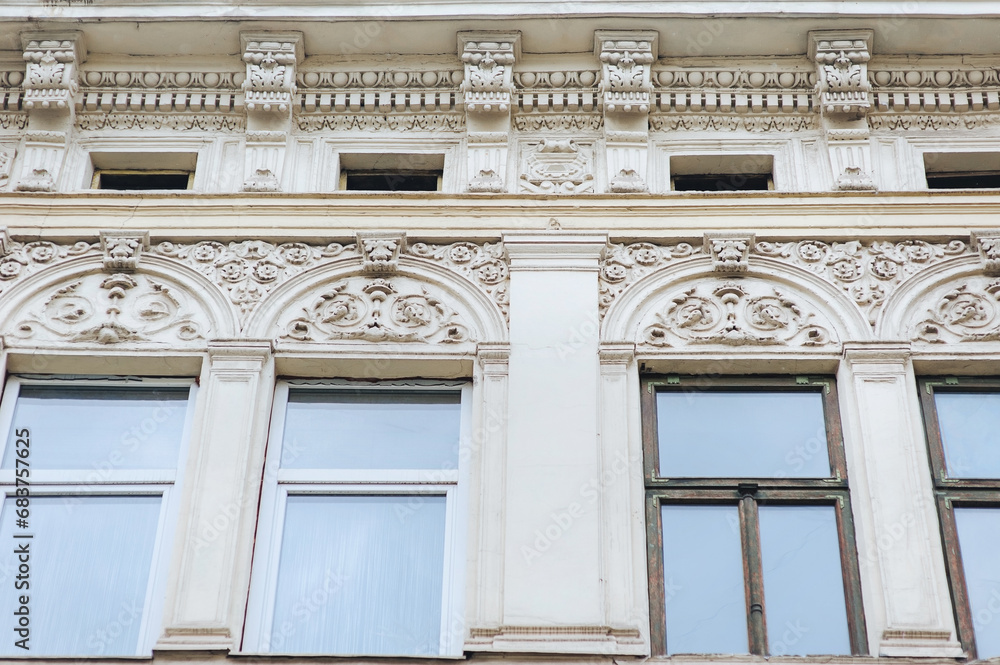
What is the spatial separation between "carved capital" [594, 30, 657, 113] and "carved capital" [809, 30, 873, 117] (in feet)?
3.79

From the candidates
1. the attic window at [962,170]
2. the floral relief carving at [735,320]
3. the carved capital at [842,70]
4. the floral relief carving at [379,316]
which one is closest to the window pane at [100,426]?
the floral relief carving at [379,316]

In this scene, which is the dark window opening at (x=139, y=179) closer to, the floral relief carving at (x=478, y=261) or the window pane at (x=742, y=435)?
the floral relief carving at (x=478, y=261)

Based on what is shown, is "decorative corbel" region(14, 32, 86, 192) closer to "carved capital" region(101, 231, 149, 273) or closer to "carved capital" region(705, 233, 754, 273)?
"carved capital" region(101, 231, 149, 273)

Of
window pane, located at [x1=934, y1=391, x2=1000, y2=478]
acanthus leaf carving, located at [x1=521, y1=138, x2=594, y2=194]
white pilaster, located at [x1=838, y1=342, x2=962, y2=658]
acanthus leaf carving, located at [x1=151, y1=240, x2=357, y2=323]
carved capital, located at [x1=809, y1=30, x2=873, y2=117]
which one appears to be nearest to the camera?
white pilaster, located at [x1=838, y1=342, x2=962, y2=658]

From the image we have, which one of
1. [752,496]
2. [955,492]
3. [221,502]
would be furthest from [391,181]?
[955,492]

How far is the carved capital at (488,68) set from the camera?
35.0 feet

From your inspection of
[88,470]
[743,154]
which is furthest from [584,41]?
[88,470]

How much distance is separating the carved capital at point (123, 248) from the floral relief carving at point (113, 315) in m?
0.07

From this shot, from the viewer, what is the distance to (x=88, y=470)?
928 cm

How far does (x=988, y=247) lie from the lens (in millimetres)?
9922

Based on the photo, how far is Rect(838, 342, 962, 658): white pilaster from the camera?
824 centimetres

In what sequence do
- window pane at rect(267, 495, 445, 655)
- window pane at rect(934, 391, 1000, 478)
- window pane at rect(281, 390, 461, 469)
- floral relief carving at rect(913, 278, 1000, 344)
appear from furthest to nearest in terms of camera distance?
1. floral relief carving at rect(913, 278, 1000, 344)
2. window pane at rect(281, 390, 461, 469)
3. window pane at rect(934, 391, 1000, 478)
4. window pane at rect(267, 495, 445, 655)

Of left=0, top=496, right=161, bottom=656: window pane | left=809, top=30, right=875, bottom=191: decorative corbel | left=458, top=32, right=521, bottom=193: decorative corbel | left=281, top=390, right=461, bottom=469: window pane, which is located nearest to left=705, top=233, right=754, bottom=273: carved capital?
left=809, top=30, right=875, bottom=191: decorative corbel

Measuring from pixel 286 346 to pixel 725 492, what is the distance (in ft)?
9.29
